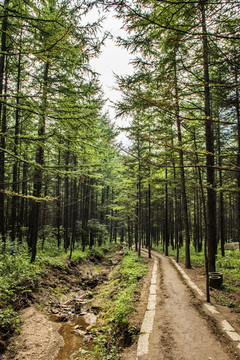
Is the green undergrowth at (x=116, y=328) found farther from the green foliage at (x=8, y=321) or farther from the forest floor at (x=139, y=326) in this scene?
the green foliage at (x=8, y=321)

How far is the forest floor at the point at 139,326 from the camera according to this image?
3.95 m

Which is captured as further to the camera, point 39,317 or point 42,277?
point 42,277

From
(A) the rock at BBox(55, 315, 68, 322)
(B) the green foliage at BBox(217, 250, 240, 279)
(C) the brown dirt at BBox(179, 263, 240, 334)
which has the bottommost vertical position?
(A) the rock at BBox(55, 315, 68, 322)

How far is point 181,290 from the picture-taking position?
7660 mm

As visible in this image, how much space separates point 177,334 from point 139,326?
93 cm

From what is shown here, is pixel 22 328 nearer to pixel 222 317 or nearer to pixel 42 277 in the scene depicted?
pixel 42 277

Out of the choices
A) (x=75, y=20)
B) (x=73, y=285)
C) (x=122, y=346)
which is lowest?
(x=73, y=285)

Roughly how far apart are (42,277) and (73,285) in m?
2.16

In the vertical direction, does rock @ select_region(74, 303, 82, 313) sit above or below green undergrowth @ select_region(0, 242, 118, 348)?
below

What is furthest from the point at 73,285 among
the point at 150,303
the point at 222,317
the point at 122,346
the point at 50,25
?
the point at 50,25

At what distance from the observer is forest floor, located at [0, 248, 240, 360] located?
3951 millimetres

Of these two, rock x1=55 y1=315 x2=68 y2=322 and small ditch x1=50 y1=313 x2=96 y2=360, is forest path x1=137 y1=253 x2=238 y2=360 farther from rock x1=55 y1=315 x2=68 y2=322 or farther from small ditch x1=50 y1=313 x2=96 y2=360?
rock x1=55 y1=315 x2=68 y2=322

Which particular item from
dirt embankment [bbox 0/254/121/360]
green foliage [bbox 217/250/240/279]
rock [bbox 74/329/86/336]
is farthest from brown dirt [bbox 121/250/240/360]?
green foliage [bbox 217/250/240/279]

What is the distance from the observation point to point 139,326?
16.1 feet
